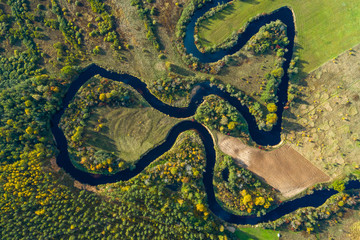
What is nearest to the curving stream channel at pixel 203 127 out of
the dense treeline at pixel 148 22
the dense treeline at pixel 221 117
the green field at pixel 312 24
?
the dense treeline at pixel 221 117

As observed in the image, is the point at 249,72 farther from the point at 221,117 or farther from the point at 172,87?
the point at 172,87

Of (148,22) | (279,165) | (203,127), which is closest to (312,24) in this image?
(279,165)

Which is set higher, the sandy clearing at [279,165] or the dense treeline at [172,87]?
the dense treeline at [172,87]

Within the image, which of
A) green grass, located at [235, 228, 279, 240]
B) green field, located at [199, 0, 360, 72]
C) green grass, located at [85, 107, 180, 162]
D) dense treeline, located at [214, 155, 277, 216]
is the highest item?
green field, located at [199, 0, 360, 72]

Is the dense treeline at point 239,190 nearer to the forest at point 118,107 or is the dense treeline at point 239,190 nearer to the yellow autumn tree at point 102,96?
the forest at point 118,107

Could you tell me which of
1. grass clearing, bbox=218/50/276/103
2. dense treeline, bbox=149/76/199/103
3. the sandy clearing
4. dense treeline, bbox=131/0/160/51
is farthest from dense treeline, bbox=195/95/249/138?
dense treeline, bbox=131/0/160/51

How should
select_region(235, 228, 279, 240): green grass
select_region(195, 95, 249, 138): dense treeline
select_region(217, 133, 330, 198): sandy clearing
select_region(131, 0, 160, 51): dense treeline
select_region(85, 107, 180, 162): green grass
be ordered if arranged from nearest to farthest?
select_region(235, 228, 279, 240): green grass
select_region(217, 133, 330, 198): sandy clearing
select_region(195, 95, 249, 138): dense treeline
select_region(85, 107, 180, 162): green grass
select_region(131, 0, 160, 51): dense treeline

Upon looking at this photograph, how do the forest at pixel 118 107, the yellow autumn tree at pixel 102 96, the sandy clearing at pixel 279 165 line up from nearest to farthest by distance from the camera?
1. the forest at pixel 118 107
2. the yellow autumn tree at pixel 102 96
3. the sandy clearing at pixel 279 165

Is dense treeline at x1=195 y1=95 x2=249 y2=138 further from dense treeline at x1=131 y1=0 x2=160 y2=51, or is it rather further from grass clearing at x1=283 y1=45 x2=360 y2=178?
dense treeline at x1=131 y1=0 x2=160 y2=51
